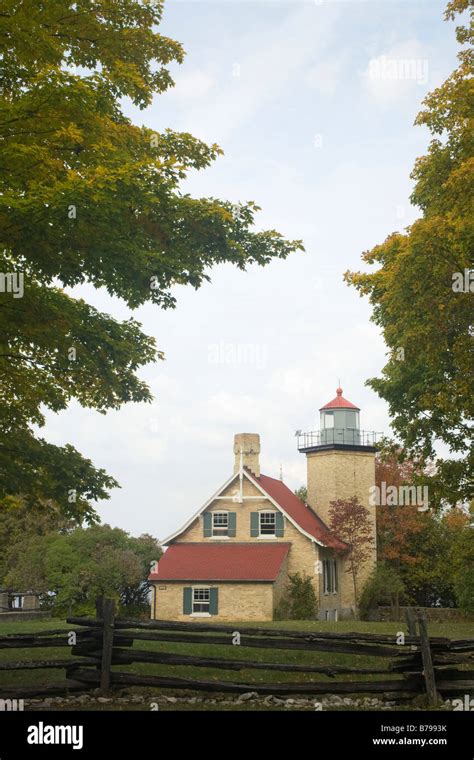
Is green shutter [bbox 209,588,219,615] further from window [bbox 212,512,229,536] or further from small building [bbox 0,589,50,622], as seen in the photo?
small building [bbox 0,589,50,622]

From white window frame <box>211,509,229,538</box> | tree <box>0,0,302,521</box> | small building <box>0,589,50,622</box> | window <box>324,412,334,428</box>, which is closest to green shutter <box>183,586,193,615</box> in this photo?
Answer: white window frame <box>211,509,229,538</box>

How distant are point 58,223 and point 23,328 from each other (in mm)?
2226

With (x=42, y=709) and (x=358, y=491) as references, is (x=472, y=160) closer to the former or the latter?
(x=42, y=709)

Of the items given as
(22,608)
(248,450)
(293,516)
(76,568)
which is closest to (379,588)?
(293,516)

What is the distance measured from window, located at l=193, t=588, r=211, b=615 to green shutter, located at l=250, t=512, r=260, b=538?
392 centimetres

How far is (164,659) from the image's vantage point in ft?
46.2

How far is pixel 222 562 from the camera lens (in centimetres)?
4147

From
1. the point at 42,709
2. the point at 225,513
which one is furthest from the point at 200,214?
the point at 225,513

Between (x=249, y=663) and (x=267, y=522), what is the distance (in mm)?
28931

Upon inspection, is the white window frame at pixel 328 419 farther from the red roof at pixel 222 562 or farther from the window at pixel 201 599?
the window at pixel 201 599

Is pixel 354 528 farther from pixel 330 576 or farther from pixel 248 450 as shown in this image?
pixel 248 450

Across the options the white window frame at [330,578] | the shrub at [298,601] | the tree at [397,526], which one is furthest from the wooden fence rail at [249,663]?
the tree at [397,526]

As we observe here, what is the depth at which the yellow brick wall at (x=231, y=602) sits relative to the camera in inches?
1545

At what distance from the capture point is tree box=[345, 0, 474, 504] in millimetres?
19203
